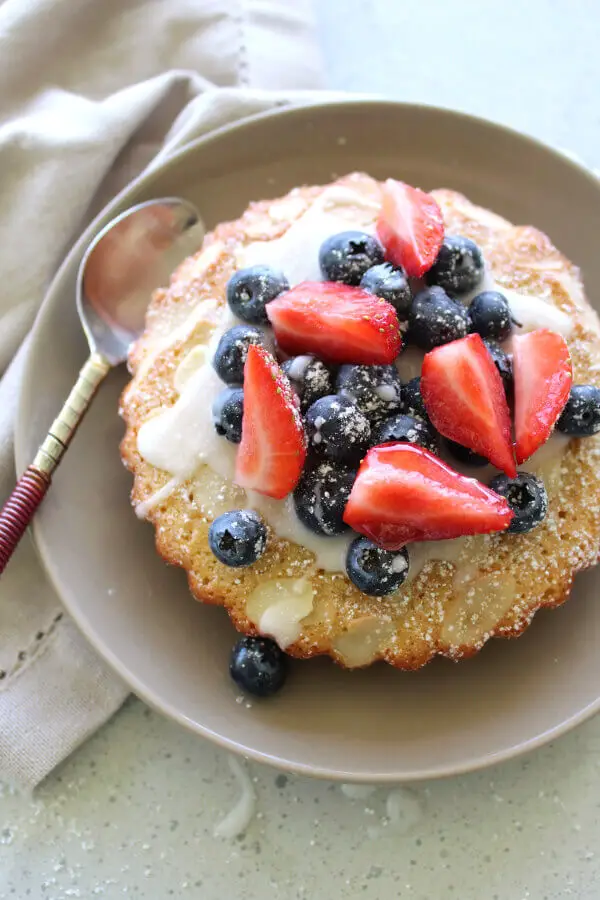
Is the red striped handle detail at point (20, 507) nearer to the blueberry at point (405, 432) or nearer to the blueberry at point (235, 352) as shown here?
the blueberry at point (235, 352)

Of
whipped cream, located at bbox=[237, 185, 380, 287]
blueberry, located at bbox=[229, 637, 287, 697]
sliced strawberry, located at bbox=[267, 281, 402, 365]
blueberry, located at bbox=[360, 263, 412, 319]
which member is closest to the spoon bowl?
whipped cream, located at bbox=[237, 185, 380, 287]

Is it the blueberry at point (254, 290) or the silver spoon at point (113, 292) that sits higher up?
Answer: the blueberry at point (254, 290)

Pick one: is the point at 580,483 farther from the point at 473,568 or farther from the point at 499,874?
the point at 499,874


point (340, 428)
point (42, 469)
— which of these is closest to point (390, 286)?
point (340, 428)

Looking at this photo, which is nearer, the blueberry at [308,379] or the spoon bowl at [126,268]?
the blueberry at [308,379]

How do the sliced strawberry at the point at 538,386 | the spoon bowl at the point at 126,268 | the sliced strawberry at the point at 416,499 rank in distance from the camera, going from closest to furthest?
the sliced strawberry at the point at 416,499 → the sliced strawberry at the point at 538,386 → the spoon bowl at the point at 126,268

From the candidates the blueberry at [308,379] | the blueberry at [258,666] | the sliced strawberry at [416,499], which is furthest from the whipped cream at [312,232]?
the blueberry at [258,666]

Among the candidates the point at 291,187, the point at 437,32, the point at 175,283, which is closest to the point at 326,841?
the point at 175,283
